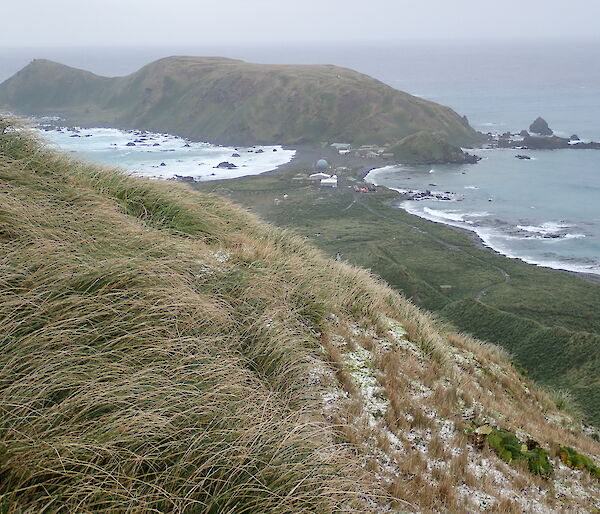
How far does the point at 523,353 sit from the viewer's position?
26.9 metres

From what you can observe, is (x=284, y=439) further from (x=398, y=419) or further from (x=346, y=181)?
(x=346, y=181)

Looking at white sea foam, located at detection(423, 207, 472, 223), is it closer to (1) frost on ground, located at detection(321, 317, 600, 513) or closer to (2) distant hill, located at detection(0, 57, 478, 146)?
(2) distant hill, located at detection(0, 57, 478, 146)

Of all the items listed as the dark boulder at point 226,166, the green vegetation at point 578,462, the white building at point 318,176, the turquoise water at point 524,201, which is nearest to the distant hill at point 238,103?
the turquoise water at point 524,201

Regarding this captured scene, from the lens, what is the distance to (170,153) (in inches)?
4237

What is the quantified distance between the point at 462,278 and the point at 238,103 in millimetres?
107714

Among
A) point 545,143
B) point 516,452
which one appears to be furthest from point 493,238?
point 545,143

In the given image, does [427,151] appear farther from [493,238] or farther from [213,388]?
[213,388]

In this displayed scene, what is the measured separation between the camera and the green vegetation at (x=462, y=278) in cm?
2489

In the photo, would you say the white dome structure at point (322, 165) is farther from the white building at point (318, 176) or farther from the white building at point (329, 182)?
the white building at point (329, 182)

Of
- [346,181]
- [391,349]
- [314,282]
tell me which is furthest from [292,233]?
[346,181]

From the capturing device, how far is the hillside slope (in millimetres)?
2900

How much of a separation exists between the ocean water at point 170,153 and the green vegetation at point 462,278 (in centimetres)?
1250

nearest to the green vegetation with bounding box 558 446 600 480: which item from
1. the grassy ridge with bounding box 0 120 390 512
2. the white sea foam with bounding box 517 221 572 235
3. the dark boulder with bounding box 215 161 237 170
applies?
the grassy ridge with bounding box 0 120 390 512

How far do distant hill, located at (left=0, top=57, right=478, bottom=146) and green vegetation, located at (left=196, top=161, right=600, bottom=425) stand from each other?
46.2m
